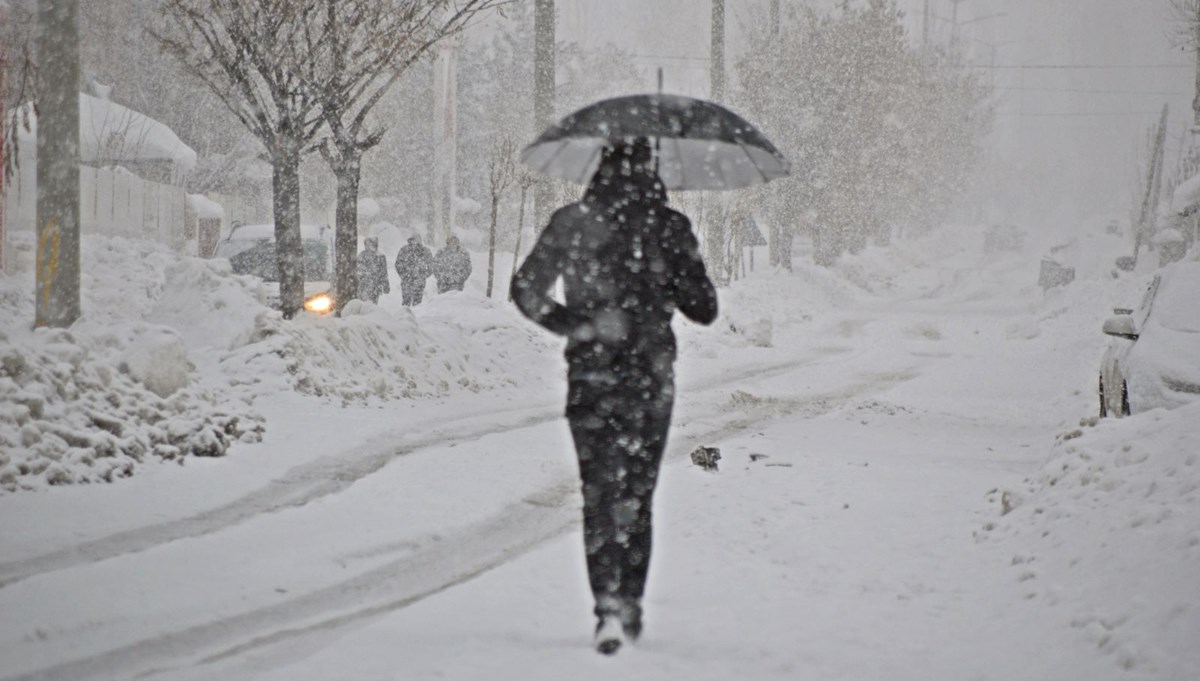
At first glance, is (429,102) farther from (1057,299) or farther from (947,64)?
(947,64)

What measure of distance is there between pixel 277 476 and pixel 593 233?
15.2ft

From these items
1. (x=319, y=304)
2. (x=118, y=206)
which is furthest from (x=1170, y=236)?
(x=118, y=206)

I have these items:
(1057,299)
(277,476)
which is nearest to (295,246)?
(277,476)

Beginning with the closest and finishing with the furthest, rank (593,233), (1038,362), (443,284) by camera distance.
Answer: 1. (593,233)
2. (1038,362)
3. (443,284)

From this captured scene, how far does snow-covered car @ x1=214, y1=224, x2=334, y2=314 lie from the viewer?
17250mm

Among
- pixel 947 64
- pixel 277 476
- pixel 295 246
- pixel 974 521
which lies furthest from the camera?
pixel 947 64

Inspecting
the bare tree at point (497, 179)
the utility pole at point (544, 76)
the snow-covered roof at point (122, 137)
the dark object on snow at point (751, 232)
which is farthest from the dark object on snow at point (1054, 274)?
the snow-covered roof at point (122, 137)

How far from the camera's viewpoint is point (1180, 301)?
9406mm

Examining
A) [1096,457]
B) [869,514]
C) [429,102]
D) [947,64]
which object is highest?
[947,64]

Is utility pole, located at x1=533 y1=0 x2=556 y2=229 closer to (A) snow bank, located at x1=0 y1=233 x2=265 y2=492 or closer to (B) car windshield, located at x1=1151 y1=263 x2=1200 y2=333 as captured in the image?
(A) snow bank, located at x1=0 y1=233 x2=265 y2=492

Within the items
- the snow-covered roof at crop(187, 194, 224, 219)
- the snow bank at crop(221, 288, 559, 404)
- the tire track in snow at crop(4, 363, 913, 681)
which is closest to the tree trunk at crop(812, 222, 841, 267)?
the snow-covered roof at crop(187, 194, 224, 219)

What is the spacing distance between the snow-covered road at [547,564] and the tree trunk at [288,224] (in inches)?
109

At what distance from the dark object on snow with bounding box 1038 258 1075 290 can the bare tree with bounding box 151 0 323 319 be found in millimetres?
33343

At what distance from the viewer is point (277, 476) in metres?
7.77
